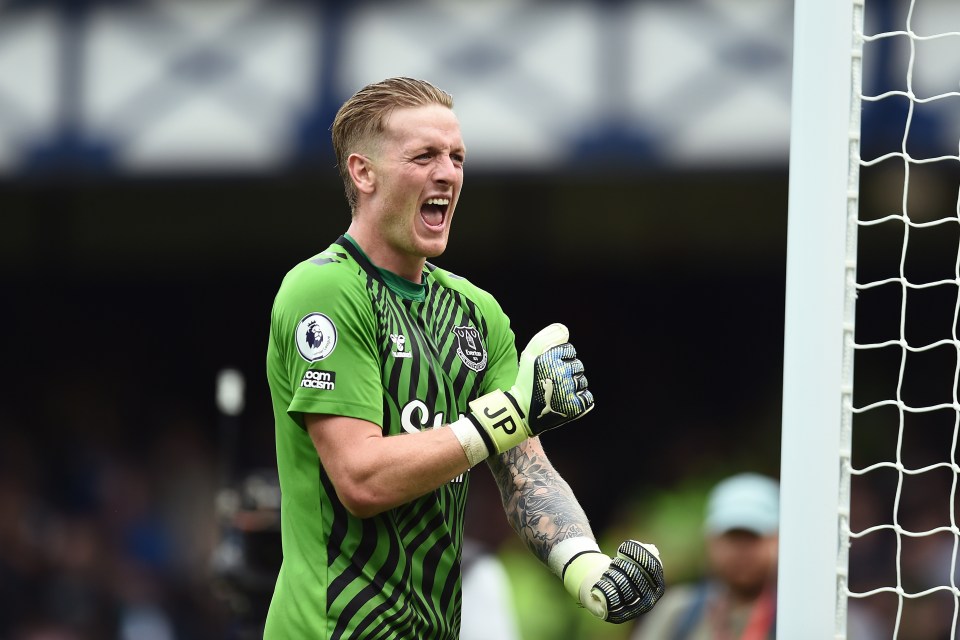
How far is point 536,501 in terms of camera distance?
3531 millimetres

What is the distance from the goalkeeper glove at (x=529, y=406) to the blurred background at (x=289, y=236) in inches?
123

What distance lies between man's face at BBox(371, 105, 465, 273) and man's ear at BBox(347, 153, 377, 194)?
2 centimetres

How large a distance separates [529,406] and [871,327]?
33.2ft

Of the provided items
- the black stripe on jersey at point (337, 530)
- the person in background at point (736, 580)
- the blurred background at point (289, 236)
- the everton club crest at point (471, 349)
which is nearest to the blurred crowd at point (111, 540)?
the blurred background at point (289, 236)

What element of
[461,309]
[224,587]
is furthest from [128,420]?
[461,309]

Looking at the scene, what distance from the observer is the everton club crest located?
346cm

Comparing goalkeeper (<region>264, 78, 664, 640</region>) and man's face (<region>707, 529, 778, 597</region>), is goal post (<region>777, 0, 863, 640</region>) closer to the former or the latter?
goalkeeper (<region>264, 78, 664, 640</region>)

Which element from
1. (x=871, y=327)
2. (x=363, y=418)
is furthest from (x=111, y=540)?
(x=363, y=418)

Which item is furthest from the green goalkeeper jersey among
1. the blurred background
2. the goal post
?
the blurred background

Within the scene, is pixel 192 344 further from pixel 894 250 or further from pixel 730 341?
pixel 894 250

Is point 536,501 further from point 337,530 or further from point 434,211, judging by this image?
point 434,211

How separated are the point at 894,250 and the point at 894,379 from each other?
115cm

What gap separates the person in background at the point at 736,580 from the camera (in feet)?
18.6

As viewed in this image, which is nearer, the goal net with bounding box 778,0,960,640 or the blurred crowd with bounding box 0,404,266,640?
the goal net with bounding box 778,0,960,640
